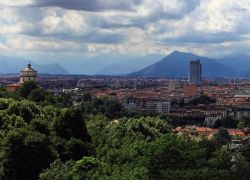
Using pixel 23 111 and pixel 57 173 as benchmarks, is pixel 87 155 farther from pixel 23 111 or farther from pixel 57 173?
Result: pixel 23 111

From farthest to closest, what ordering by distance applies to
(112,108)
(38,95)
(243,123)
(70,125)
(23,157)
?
(112,108) → (243,123) → (38,95) → (70,125) → (23,157)

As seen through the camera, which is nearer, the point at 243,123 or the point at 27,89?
the point at 27,89

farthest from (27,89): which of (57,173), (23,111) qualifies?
(57,173)

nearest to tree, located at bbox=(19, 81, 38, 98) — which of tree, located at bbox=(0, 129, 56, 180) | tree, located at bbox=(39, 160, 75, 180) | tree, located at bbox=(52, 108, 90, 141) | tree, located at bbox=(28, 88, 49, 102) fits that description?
tree, located at bbox=(28, 88, 49, 102)

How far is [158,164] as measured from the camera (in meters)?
23.3

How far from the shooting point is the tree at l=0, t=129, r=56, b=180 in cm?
2169

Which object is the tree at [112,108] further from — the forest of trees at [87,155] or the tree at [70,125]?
the tree at [70,125]

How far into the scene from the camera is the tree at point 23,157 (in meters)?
21.7

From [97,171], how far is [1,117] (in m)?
11.0

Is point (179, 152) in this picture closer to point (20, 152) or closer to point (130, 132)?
point (20, 152)

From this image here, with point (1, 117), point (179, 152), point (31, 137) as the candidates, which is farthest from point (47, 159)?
point (1, 117)

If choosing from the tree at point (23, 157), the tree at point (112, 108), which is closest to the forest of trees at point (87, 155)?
the tree at point (23, 157)

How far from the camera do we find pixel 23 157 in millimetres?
21875

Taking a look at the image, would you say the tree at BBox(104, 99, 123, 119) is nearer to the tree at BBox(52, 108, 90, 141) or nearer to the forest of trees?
the forest of trees
